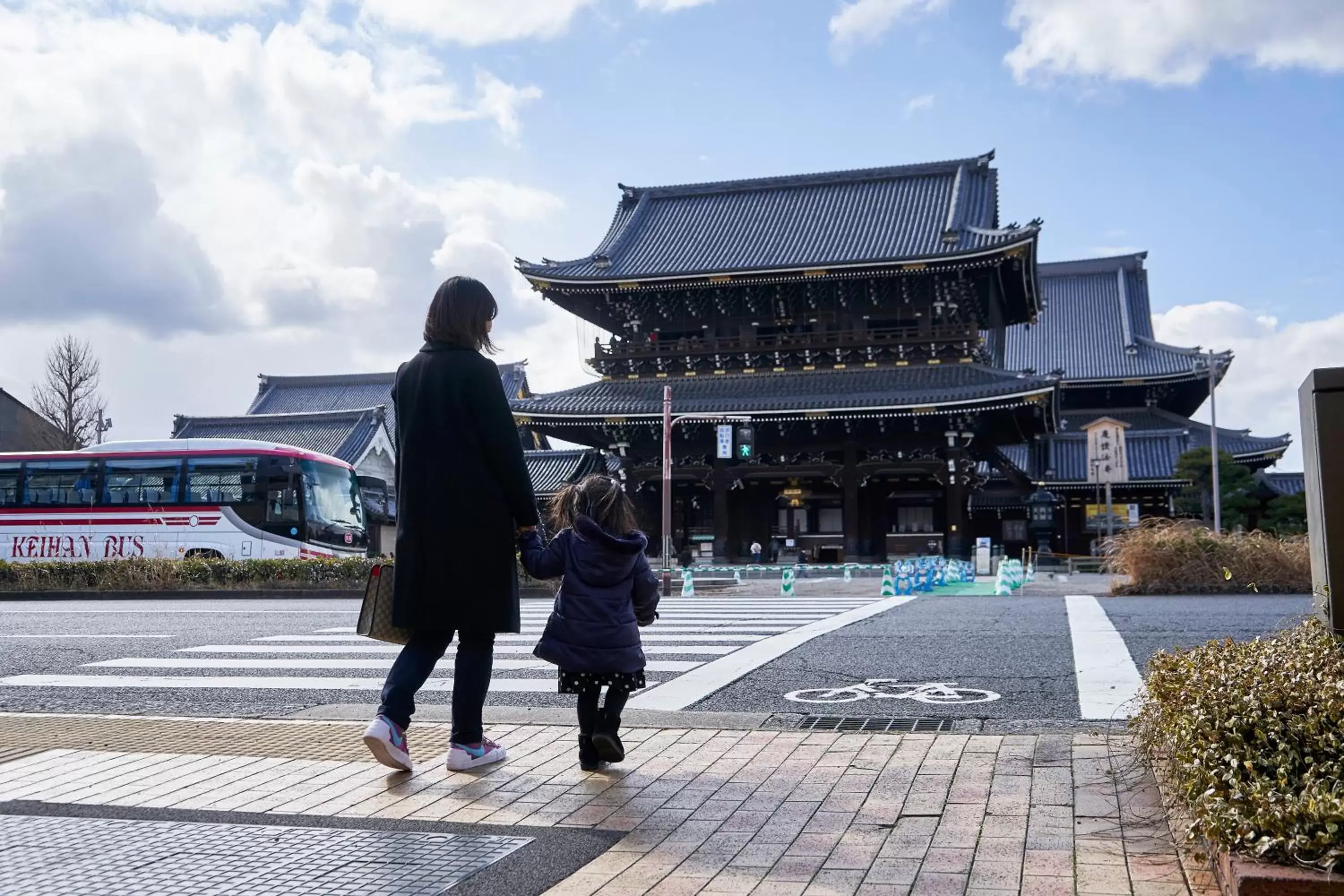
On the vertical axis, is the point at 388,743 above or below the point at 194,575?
below

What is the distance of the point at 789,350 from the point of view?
→ 2794 cm

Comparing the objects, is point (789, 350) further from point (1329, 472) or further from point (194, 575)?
point (1329, 472)

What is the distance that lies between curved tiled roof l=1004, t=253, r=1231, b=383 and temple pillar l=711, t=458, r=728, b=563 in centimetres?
1151

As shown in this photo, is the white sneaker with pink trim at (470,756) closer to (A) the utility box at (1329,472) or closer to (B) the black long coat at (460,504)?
(B) the black long coat at (460,504)

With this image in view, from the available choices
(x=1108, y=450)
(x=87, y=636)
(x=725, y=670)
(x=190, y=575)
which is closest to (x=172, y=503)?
(x=190, y=575)

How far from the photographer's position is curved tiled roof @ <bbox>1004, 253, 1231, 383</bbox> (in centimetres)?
3475

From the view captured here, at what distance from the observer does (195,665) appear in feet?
28.3

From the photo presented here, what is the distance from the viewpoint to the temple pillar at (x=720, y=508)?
28.4m

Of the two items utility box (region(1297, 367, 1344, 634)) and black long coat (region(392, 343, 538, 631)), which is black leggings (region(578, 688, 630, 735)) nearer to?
black long coat (region(392, 343, 538, 631))

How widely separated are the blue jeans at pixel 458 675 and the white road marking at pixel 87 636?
7.78 m

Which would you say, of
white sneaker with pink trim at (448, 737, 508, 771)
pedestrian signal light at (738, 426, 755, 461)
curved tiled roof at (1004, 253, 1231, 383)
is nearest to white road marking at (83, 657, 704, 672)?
white sneaker with pink trim at (448, 737, 508, 771)

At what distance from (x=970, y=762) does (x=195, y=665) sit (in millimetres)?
6510

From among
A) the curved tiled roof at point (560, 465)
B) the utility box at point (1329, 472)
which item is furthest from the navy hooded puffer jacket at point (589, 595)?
the curved tiled roof at point (560, 465)

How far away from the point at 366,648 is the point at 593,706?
5795mm
